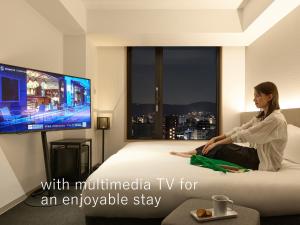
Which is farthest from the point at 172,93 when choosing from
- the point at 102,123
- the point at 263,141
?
the point at 263,141

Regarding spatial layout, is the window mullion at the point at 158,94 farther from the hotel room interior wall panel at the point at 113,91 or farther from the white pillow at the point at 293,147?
the white pillow at the point at 293,147

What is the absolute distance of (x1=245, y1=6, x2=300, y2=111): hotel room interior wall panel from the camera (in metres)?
3.11

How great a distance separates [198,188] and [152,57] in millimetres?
3738

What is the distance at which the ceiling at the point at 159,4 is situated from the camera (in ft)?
12.6

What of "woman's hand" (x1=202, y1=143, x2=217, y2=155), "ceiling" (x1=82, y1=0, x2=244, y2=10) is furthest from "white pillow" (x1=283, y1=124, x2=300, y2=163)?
"ceiling" (x1=82, y1=0, x2=244, y2=10)

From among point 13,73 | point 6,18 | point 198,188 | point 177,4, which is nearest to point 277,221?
point 198,188

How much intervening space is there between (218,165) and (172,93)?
10.7 feet

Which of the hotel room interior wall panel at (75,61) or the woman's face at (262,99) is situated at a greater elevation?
the hotel room interior wall panel at (75,61)

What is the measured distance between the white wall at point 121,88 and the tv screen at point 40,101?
1.18 meters

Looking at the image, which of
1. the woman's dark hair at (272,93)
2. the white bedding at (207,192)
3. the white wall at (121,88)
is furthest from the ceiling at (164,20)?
the white bedding at (207,192)

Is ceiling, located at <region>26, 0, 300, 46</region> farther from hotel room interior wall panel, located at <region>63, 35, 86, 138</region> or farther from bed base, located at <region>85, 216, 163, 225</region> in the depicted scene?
bed base, located at <region>85, 216, 163, 225</region>

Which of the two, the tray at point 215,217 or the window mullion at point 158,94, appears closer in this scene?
the tray at point 215,217

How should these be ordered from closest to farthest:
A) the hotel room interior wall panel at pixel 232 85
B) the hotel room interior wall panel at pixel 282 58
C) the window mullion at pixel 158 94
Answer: the hotel room interior wall panel at pixel 282 58 < the hotel room interior wall panel at pixel 232 85 < the window mullion at pixel 158 94

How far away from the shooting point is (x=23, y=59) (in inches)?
118
